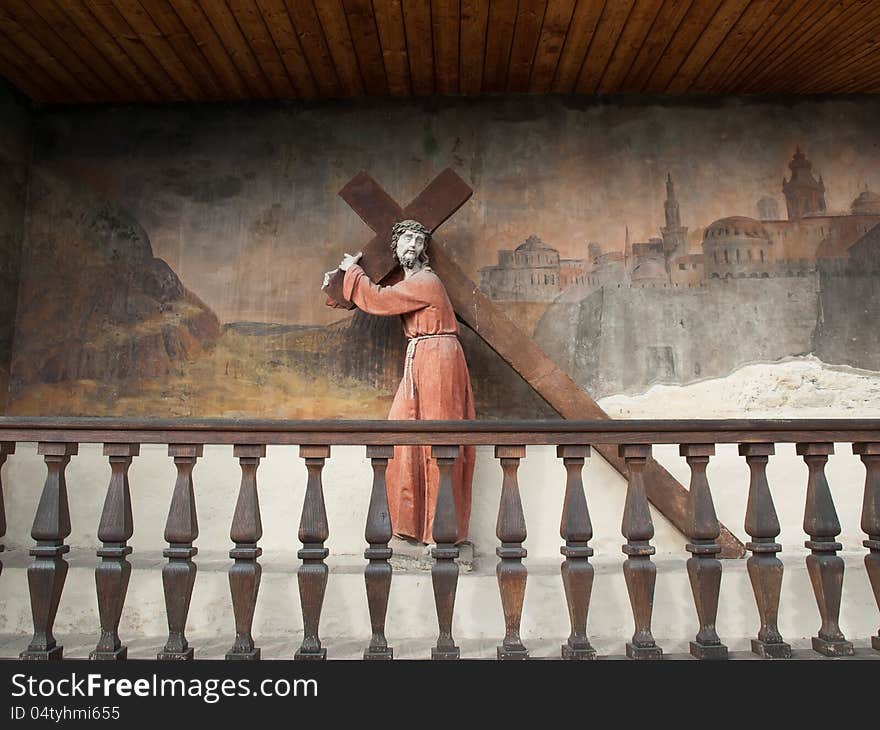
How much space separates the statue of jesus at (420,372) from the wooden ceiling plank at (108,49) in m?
1.94

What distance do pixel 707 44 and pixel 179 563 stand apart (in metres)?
4.17

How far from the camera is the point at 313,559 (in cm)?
230

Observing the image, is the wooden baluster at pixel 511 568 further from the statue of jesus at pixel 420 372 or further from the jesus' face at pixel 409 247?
the jesus' face at pixel 409 247

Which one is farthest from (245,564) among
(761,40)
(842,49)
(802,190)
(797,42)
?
(842,49)

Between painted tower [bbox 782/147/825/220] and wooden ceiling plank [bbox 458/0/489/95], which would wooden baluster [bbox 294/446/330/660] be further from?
painted tower [bbox 782/147/825/220]

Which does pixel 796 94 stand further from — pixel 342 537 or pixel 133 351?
pixel 133 351

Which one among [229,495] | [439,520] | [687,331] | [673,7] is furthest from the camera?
[687,331]

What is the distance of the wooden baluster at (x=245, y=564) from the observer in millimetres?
2260

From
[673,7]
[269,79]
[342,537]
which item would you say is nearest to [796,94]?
[673,7]

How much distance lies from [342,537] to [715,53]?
3.78 metres

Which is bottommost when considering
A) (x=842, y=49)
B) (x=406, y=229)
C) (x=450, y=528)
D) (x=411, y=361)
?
(x=450, y=528)

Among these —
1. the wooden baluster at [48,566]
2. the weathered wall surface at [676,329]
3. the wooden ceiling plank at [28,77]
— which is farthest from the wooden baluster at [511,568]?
the wooden ceiling plank at [28,77]

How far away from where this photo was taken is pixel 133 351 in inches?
191

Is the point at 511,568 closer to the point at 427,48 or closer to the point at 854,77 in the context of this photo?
the point at 427,48
